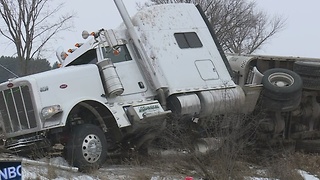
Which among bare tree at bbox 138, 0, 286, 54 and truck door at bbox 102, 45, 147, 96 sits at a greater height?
bare tree at bbox 138, 0, 286, 54

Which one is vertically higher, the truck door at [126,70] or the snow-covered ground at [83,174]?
the truck door at [126,70]

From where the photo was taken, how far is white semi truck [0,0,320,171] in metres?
9.93

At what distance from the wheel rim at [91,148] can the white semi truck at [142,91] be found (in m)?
0.02

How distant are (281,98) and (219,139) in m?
2.61

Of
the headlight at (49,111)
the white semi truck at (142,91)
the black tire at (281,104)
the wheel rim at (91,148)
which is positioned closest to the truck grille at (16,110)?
the white semi truck at (142,91)

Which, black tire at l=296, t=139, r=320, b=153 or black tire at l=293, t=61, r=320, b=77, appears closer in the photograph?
black tire at l=293, t=61, r=320, b=77

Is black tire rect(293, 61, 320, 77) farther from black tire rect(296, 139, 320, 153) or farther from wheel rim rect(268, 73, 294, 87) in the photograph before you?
black tire rect(296, 139, 320, 153)

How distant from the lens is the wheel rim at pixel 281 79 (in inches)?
485

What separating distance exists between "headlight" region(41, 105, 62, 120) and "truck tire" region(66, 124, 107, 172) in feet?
1.77

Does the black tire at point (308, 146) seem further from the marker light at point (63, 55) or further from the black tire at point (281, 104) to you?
the marker light at point (63, 55)

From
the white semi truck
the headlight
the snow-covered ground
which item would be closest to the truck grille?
the white semi truck

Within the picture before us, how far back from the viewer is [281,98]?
1191 centimetres

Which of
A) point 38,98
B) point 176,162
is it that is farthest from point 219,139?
point 38,98

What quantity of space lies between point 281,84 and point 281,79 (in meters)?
0.18
